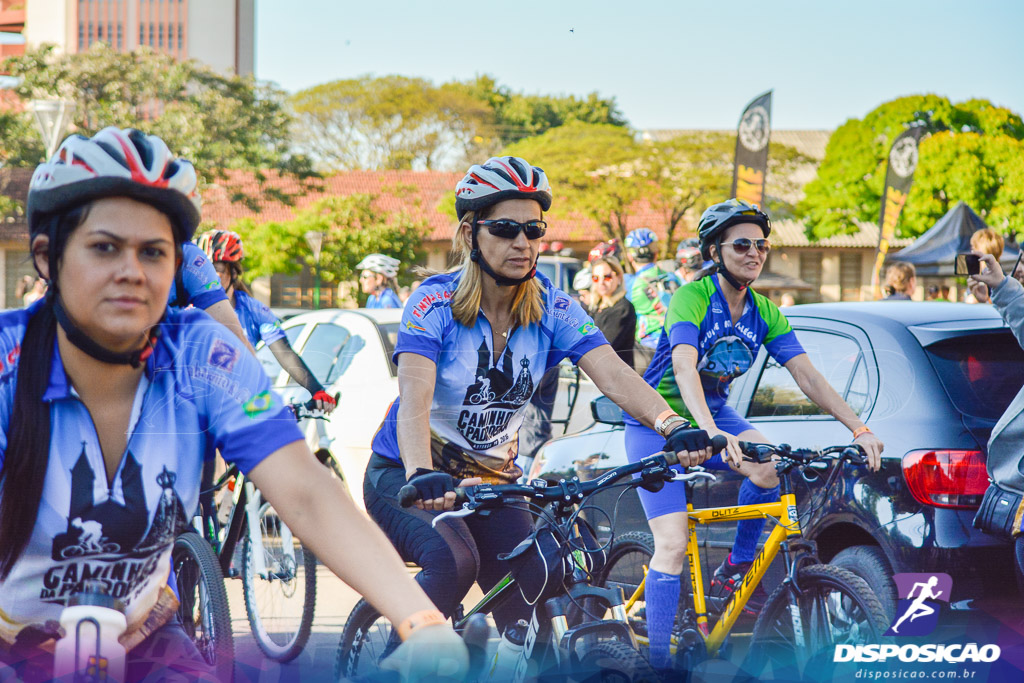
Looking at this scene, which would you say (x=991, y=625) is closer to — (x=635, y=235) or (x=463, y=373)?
(x=463, y=373)

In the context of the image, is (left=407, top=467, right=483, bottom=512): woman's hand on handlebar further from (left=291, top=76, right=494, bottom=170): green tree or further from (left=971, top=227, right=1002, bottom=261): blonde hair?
(left=971, top=227, right=1002, bottom=261): blonde hair

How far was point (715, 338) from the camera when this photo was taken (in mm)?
3869

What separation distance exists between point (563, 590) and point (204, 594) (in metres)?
1.59

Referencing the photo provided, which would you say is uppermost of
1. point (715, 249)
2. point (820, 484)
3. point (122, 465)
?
point (715, 249)

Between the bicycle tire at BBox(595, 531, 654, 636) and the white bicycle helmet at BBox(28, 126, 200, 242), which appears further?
the bicycle tire at BBox(595, 531, 654, 636)

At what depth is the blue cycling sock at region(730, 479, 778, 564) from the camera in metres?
3.90

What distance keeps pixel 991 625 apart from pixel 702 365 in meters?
1.25

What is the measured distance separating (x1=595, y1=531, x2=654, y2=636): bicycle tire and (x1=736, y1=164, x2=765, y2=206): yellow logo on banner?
5.52 feet

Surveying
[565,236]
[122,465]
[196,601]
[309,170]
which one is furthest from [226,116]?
[122,465]

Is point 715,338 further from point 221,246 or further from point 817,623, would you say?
point 221,246

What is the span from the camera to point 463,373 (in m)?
2.99

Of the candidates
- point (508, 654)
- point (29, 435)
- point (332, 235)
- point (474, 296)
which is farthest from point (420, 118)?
point (29, 435)

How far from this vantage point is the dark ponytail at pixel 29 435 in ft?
5.29

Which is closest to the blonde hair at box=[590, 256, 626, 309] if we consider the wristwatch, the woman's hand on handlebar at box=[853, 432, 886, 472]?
the woman's hand on handlebar at box=[853, 432, 886, 472]
